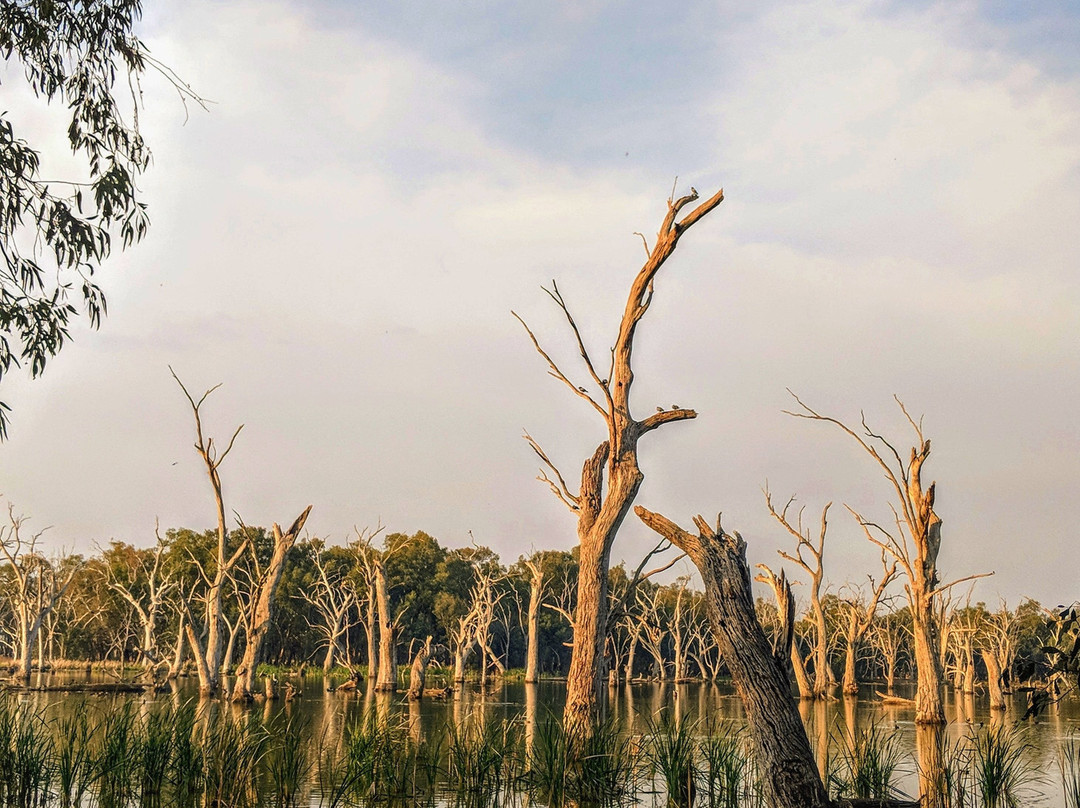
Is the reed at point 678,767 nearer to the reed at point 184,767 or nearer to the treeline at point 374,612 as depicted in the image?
the reed at point 184,767

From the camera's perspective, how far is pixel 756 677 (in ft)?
26.5

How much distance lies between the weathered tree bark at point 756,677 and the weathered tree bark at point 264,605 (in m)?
22.0

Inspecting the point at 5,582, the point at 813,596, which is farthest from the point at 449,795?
the point at 5,582

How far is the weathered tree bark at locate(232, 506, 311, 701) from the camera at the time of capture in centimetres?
2756

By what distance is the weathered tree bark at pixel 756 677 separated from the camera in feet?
25.8

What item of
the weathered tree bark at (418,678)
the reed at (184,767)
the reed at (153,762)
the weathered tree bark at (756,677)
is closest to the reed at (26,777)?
the reed at (153,762)

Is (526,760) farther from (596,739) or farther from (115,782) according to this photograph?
(115,782)

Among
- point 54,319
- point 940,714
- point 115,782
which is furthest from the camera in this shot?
point 940,714

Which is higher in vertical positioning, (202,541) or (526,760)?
(202,541)

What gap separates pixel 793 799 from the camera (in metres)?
7.79

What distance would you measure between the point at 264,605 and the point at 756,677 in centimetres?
2306

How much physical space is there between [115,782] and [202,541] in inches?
2006

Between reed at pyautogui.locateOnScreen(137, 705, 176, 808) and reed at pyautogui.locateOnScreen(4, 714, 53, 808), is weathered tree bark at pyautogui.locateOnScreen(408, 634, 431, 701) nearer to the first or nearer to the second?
reed at pyautogui.locateOnScreen(137, 705, 176, 808)

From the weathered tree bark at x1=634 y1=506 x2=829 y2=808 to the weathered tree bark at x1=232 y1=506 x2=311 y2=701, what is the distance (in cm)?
2201
